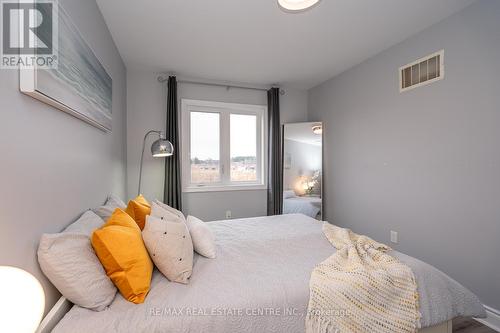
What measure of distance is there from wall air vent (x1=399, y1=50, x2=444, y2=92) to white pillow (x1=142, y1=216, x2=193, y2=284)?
2.74 metres

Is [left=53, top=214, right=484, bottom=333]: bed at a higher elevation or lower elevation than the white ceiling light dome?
lower

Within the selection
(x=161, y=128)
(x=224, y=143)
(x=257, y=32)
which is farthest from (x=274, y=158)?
(x=257, y=32)

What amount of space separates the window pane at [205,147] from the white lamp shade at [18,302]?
310 centimetres

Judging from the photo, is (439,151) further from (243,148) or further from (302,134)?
(243,148)

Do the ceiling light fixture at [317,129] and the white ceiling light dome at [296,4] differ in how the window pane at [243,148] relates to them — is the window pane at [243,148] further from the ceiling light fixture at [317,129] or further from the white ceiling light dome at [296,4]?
the white ceiling light dome at [296,4]

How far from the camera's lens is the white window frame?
3.56 meters

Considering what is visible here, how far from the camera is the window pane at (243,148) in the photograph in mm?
3879

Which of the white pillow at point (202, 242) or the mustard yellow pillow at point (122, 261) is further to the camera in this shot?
the white pillow at point (202, 242)

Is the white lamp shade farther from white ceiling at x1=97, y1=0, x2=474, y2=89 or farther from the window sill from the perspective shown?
the window sill

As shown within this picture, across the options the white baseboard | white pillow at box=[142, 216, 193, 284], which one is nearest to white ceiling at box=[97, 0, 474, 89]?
white pillow at box=[142, 216, 193, 284]

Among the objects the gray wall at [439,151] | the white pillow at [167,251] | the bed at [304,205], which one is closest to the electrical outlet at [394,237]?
the gray wall at [439,151]

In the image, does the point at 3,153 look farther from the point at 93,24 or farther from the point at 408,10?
the point at 408,10

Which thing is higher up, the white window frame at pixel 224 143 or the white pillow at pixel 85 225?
the white window frame at pixel 224 143

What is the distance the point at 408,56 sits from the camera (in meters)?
2.49
